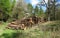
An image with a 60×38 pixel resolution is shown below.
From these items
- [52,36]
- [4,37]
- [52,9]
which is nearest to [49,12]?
[52,9]

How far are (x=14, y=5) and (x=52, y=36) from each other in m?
39.9

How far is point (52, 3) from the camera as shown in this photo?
3044 cm

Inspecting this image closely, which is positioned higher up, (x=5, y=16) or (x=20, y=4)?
(x=20, y=4)

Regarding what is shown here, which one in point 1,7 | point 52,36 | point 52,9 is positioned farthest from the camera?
point 1,7

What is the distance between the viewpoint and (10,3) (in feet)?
156

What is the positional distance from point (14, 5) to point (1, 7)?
15.9 ft

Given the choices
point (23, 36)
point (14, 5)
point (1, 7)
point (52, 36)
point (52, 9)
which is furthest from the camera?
point (14, 5)

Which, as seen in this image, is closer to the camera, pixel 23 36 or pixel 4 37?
pixel 23 36

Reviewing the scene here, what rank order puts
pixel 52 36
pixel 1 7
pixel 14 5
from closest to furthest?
pixel 52 36 < pixel 1 7 < pixel 14 5

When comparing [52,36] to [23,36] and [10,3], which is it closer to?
[23,36]

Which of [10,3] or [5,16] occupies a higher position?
[10,3]

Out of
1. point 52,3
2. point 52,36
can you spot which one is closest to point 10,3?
point 52,3

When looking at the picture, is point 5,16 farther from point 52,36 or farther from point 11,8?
point 52,36

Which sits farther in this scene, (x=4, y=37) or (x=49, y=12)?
(x=49, y=12)
